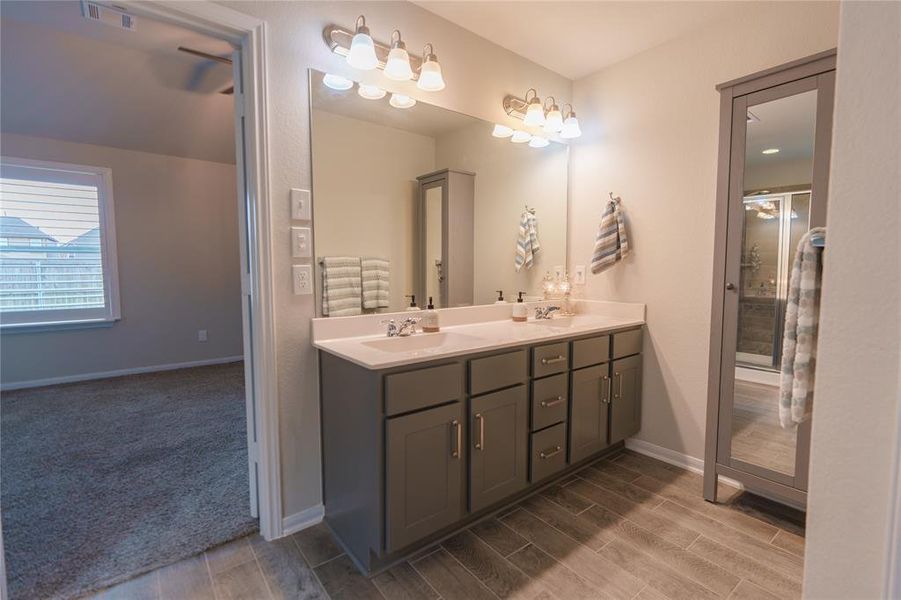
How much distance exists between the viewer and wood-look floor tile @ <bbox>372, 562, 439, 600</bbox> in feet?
4.90

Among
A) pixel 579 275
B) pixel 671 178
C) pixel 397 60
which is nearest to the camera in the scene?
pixel 397 60

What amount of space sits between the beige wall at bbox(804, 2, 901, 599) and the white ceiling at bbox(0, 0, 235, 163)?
92.5 inches

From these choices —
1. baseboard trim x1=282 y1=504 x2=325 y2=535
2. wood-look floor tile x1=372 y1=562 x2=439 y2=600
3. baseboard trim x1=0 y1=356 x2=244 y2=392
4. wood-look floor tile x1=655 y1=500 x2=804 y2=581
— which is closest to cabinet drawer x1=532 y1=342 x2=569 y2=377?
wood-look floor tile x1=655 y1=500 x2=804 y2=581

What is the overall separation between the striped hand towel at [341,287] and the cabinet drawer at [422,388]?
60cm

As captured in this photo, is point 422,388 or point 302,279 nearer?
point 422,388

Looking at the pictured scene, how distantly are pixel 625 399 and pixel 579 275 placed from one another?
0.89 meters

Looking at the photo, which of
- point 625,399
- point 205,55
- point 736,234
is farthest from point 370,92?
point 625,399

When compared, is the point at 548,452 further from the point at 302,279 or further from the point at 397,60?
the point at 397,60

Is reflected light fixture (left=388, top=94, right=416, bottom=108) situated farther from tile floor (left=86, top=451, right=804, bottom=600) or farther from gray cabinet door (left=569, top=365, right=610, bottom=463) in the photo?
tile floor (left=86, top=451, right=804, bottom=600)

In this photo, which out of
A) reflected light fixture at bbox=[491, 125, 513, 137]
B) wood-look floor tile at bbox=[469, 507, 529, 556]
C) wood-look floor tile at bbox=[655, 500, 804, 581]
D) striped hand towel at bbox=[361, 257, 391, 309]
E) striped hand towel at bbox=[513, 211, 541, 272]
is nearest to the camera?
wood-look floor tile at bbox=[655, 500, 804, 581]

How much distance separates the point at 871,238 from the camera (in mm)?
702

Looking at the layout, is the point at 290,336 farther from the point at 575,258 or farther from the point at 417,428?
the point at 575,258

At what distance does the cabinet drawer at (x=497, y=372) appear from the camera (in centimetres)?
172

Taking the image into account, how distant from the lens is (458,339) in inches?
79.0
